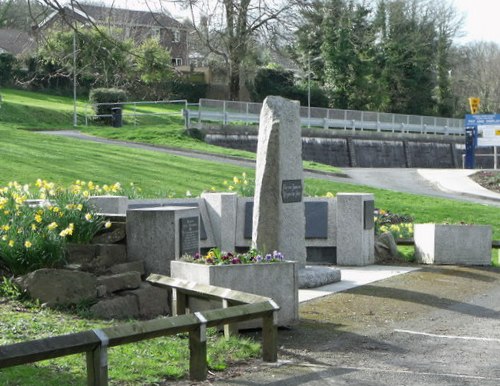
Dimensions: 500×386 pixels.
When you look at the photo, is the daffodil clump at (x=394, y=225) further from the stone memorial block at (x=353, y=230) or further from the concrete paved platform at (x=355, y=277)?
the concrete paved platform at (x=355, y=277)

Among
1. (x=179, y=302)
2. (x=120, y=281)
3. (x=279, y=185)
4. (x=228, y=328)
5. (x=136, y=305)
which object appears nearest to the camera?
(x=228, y=328)

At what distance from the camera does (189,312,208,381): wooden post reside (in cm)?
776

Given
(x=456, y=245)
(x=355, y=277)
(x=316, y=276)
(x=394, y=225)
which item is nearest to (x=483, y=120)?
(x=394, y=225)

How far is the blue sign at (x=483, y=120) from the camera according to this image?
46875mm

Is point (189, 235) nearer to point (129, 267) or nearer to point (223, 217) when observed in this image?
point (129, 267)

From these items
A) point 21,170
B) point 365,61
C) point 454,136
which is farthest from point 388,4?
point 21,170

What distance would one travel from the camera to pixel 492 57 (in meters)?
93.2

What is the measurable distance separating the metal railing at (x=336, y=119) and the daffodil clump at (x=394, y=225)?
1997 centimetres

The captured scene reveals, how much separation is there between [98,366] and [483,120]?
42599 mm

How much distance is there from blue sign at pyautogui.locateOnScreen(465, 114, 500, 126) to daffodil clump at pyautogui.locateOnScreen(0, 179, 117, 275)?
1466 inches

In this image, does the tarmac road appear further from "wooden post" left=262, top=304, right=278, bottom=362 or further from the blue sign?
the blue sign

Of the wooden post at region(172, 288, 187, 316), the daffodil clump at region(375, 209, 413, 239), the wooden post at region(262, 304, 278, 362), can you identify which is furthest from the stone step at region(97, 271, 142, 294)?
the daffodil clump at region(375, 209, 413, 239)

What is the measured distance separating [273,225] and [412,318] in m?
2.56

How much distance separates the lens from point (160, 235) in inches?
438
